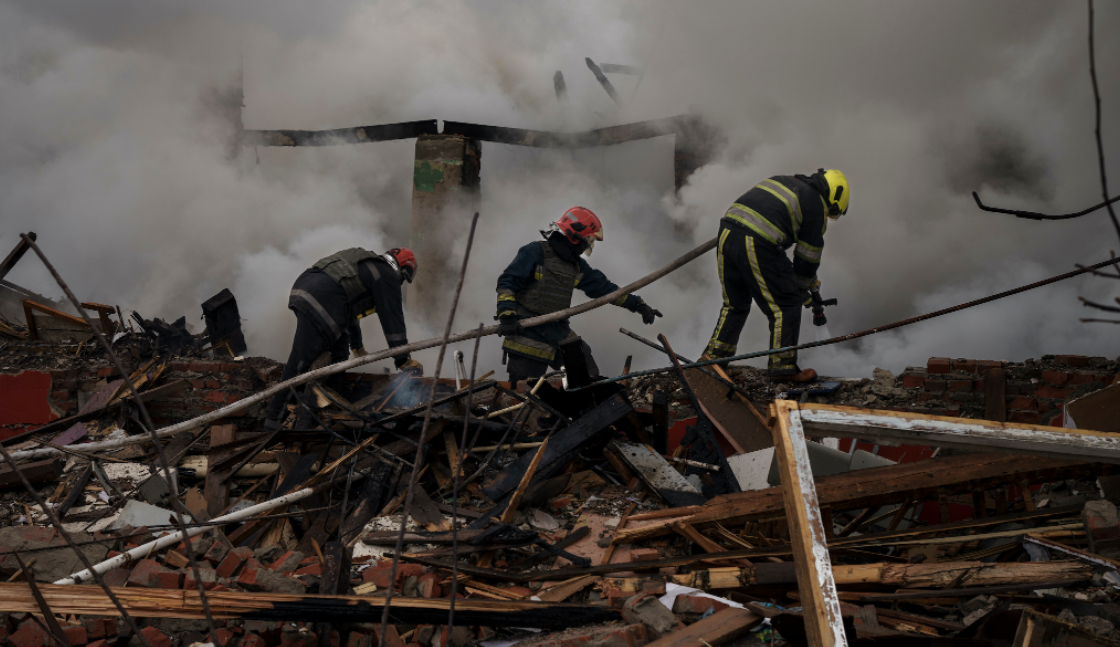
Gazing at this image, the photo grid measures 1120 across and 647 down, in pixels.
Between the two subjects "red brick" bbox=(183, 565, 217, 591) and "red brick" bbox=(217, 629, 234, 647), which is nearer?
"red brick" bbox=(217, 629, 234, 647)

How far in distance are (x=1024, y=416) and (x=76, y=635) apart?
17.8ft

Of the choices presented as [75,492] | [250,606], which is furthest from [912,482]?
[75,492]

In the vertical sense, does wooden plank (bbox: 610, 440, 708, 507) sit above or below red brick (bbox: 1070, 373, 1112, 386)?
below

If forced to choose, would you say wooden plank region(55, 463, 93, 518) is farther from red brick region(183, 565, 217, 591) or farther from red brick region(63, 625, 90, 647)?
red brick region(63, 625, 90, 647)

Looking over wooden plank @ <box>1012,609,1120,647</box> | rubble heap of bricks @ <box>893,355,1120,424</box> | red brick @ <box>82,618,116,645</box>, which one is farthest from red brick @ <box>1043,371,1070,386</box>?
red brick @ <box>82,618,116,645</box>

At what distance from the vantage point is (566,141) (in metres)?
9.80

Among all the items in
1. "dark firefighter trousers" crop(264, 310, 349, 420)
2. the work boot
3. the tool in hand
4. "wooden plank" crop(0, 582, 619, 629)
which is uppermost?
the tool in hand

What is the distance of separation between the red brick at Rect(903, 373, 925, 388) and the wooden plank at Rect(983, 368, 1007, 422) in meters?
0.40

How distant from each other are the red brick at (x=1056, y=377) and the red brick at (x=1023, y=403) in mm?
159

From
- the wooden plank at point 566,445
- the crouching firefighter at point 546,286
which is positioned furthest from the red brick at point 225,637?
the crouching firefighter at point 546,286

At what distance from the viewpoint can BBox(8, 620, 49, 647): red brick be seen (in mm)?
2402

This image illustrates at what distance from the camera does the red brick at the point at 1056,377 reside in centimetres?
454

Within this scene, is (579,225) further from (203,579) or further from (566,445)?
(203,579)

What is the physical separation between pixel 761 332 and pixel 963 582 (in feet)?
19.9
